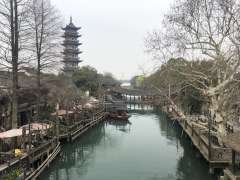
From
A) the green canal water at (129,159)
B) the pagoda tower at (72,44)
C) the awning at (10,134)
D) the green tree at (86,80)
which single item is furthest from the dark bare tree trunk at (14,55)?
the pagoda tower at (72,44)

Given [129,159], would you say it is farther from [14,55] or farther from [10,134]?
[14,55]

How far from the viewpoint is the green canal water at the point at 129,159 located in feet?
82.8

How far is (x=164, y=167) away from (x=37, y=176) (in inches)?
380

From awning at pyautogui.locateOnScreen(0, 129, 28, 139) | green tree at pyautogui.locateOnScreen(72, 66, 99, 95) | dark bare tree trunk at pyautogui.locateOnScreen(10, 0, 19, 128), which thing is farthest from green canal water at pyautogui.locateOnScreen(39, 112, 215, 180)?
green tree at pyautogui.locateOnScreen(72, 66, 99, 95)

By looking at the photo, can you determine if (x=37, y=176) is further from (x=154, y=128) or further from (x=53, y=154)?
(x=154, y=128)

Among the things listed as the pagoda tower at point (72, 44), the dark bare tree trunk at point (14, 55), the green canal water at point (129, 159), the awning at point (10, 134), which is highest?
the pagoda tower at point (72, 44)

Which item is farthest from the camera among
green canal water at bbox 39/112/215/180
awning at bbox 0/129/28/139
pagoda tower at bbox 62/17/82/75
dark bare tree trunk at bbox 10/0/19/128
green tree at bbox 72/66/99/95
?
pagoda tower at bbox 62/17/82/75

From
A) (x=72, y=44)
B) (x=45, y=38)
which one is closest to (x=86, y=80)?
(x=72, y=44)

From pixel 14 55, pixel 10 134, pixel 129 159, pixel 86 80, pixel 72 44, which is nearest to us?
pixel 10 134

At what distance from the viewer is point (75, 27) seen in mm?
102188

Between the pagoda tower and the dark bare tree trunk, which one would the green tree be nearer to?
the pagoda tower

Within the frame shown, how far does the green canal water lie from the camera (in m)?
25.2

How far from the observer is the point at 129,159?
3072cm

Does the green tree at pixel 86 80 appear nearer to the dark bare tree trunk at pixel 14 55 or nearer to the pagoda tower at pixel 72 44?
the pagoda tower at pixel 72 44
